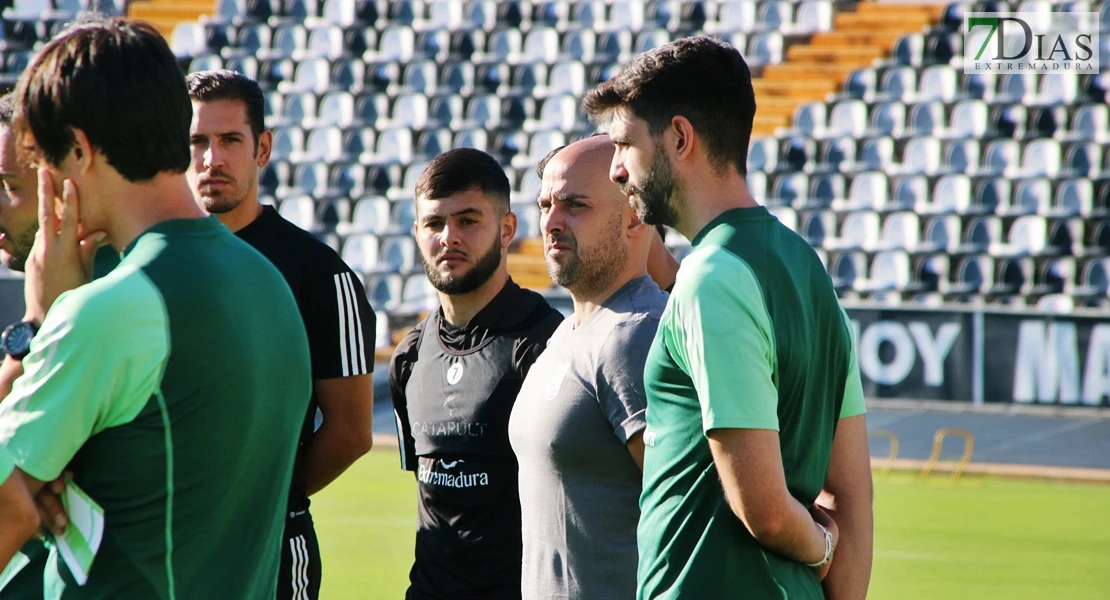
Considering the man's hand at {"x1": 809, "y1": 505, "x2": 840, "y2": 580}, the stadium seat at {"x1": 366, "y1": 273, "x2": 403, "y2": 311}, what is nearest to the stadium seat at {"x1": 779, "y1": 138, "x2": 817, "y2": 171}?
the stadium seat at {"x1": 366, "y1": 273, "x2": 403, "y2": 311}

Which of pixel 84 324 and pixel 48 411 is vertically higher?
pixel 84 324

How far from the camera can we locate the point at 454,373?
3.99 meters

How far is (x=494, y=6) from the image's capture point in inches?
854

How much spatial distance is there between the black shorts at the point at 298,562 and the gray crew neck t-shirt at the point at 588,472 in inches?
26.9

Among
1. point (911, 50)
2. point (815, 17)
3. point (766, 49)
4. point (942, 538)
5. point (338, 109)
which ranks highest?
point (815, 17)

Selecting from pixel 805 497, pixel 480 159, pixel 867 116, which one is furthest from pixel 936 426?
pixel 805 497

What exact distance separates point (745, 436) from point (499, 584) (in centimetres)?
163

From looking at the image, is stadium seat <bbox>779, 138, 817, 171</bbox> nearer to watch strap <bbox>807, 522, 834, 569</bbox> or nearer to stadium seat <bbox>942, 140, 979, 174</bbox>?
stadium seat <bbox>942, 140, 979, 174</bbox>

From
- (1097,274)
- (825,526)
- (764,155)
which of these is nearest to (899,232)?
(1097,274)

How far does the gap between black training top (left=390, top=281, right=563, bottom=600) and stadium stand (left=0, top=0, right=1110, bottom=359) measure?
11.8 meters

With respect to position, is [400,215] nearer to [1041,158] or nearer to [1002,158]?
[1002,158]

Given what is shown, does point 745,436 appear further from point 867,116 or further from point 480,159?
point 867,116

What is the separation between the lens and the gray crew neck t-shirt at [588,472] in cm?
312

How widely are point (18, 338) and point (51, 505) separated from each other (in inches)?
15.4
